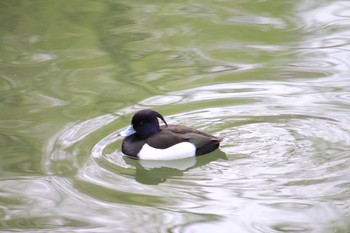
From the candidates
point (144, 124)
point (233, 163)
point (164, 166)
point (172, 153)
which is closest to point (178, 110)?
point (144, 124)

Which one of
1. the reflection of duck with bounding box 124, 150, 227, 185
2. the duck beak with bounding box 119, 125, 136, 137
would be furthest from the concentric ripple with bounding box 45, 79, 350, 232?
the duck beak with bounding box 119, 125, 136, 137

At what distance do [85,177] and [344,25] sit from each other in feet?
17.1

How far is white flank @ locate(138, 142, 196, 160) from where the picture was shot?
7879 millimetres

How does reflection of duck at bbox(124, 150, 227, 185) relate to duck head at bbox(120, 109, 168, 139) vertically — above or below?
below

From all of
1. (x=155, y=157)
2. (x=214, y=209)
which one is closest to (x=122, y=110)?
(x=155, y=157)

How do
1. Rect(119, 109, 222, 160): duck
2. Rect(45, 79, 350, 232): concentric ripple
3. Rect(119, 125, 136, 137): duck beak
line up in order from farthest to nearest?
Rect(119, 125, 136, 137): duck beak, Rect(119, 109, 222, 160): duck, Rect(45, 79, 350, 232): concentric ripple

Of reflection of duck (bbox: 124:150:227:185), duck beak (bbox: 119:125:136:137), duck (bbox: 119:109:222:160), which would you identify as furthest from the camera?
duck beak (bbox: 119:125:136:137)

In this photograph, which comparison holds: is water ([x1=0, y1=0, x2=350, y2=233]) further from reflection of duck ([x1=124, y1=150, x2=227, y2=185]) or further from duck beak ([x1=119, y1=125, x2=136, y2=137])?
duck beak ([x1=119, y1=125, x2=136, y2=137])

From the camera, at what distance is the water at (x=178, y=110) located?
6.79m

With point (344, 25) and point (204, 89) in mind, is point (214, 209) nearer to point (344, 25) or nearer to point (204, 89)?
point (204, 89)

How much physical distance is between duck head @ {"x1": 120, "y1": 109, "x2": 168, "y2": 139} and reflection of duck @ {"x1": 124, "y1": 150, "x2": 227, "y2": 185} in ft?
0.85

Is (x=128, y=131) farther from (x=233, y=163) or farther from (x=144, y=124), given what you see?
(x=233, y=163)

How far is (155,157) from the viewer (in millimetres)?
7926

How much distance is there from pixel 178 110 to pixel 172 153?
3.28 feet
